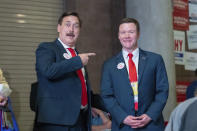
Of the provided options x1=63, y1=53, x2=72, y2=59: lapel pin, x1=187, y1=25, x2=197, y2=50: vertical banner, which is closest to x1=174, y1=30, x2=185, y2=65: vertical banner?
x1=187, y1=25, x2=197, y2=50: vertical banner

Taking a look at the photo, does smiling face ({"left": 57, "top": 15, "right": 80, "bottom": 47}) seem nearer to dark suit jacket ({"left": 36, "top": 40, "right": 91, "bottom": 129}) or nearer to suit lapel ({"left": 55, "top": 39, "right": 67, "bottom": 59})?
suit lapel ({"left": 55, "top": 39, "right": 67, "bottom": 59})

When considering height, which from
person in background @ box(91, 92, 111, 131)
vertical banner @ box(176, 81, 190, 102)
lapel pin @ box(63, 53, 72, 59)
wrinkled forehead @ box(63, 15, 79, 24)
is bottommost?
vertical banner @ box(176, 81, 190, 102)

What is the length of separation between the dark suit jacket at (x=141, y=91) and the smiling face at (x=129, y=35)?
4.6 inches

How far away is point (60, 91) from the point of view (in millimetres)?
3168

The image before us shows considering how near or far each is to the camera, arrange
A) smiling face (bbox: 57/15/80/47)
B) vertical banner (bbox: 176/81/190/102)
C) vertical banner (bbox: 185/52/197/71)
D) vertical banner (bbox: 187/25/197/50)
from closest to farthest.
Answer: smiling face (bbox: 57/15/80/47), vertical banner (bbox: 176/81/190/102), vertical banner (bbox: 185/52/197/71), vertical banner (bbox: 187/25/197/50)

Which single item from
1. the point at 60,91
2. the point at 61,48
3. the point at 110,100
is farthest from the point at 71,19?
the point at 110,100

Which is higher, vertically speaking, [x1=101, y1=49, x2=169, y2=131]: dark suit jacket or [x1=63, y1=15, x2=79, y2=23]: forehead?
[x1=63, y1=15, x2=79, y2=23]: forehead

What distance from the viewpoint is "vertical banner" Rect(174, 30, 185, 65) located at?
722cm

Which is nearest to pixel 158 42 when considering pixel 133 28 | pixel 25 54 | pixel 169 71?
pixel 169 71

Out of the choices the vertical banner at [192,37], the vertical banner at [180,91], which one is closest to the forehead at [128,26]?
the vertical banner at [180,91]

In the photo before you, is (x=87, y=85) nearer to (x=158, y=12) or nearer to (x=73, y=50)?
(x=73, y=50)

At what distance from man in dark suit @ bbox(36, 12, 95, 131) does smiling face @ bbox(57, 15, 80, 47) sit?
128mm

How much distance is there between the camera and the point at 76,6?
20.5 feet

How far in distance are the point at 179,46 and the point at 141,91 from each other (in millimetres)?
4094
